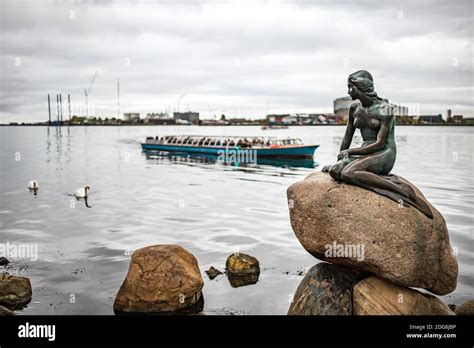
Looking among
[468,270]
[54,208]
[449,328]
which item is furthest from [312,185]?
[54,208]

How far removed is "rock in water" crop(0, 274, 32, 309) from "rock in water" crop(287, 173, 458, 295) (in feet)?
25.9

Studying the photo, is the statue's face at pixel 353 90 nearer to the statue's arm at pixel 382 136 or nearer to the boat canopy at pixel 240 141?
the statue's arm at pixel 382 136

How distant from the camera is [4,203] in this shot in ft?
98.1

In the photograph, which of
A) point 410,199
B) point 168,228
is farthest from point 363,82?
point 168,228

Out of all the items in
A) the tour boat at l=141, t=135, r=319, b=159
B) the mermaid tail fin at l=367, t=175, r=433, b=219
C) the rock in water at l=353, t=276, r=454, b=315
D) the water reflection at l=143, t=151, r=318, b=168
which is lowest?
the water reflection at l=143, t=151, r=318, b=168

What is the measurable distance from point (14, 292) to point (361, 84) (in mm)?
10217

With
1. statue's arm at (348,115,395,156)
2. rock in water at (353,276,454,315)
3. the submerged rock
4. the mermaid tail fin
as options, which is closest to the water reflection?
the submerged rock

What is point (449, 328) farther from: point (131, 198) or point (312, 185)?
point (131, 198)

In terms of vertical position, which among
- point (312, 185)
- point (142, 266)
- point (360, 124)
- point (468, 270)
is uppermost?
point (360, 124)

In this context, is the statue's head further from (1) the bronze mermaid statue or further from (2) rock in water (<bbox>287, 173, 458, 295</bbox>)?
(2) rock in water (<bbox>287, 173, 458, 295</bbox>)

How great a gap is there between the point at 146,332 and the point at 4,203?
2300 centimetres

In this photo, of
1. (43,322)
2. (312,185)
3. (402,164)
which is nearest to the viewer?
(43,322)

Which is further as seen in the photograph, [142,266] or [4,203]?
[4,203]

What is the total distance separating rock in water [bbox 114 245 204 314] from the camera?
1269 cm
